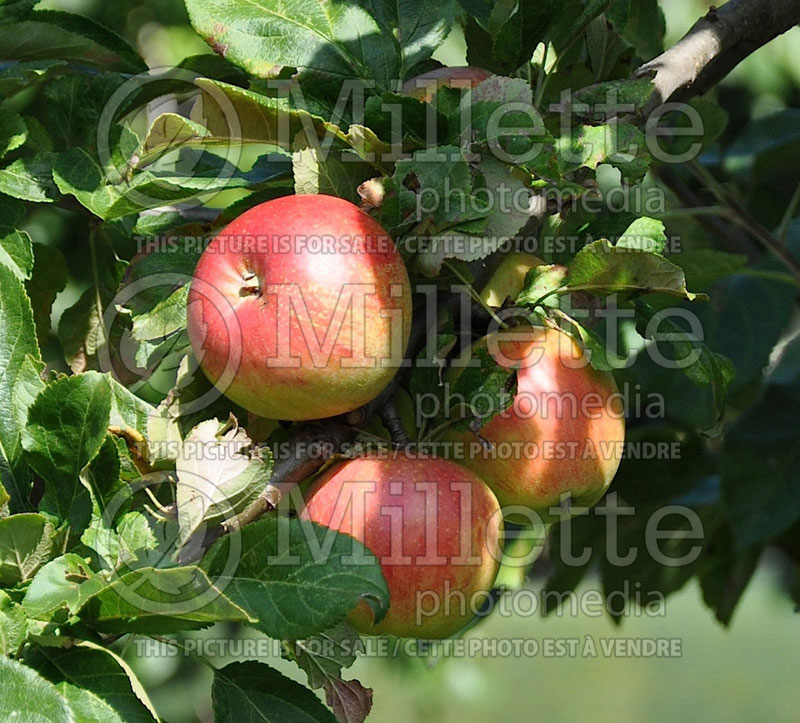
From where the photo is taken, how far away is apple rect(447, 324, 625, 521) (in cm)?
85

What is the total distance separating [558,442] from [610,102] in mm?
278

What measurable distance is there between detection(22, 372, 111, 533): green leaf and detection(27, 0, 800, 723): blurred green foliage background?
0.52 meters

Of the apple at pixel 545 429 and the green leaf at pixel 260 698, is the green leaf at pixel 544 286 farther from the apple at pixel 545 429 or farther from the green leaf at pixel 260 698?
the green leaf at pixel 260 698

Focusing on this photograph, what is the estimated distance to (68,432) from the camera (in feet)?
2.48

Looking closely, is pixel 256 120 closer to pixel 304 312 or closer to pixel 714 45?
pixel 304 312

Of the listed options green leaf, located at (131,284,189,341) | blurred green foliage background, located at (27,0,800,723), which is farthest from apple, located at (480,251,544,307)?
blurred green foliage background, located at (27,0,800,723)

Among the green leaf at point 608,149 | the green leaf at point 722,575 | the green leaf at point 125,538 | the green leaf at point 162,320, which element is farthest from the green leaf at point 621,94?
the green leaf at point 722,575

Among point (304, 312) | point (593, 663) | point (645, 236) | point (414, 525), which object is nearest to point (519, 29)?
point (645, 236)

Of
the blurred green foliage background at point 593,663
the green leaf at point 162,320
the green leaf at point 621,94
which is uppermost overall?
the green leaf at point 621,94

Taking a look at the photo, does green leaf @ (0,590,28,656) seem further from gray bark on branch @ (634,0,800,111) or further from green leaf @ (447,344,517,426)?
gray bark on branch @ (634,0,800,111)

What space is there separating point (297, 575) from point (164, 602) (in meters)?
0.08

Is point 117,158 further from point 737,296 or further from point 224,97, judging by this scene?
point 737,296

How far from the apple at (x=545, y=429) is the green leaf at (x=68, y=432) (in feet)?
0.91

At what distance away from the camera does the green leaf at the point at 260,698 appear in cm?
76
